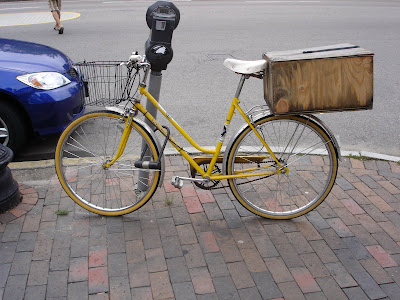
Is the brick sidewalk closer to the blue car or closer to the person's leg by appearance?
the blue car

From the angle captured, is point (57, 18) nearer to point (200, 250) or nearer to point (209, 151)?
point (209, 151)

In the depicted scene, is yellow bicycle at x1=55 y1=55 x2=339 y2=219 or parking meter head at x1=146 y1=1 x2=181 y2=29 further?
yellow bicycle at x1=55 y1=55 x2=339 y2=219

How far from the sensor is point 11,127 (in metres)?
4.68

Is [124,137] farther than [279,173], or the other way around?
[279,173]

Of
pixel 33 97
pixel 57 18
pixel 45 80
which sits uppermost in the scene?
pixel 57 18

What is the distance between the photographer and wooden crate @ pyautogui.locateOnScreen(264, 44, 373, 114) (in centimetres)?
321

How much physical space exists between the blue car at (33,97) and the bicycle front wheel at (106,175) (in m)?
0.60

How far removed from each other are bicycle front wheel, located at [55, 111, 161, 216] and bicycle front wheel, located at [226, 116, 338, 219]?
725mm

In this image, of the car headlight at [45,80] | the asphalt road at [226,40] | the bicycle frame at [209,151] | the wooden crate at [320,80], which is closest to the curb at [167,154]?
the asphalt road at [226,40]

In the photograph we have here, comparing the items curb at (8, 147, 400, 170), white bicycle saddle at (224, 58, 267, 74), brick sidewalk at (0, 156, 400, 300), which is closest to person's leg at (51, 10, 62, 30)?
curb at (8, 147, 400, 170)

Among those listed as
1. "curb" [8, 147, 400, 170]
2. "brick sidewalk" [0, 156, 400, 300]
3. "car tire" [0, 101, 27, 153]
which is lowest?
"brick sidewalk" [0, 156, 400, 300]

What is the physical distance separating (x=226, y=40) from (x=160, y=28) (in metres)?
7.02

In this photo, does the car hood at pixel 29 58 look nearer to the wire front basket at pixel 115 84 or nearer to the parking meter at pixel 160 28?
the wire front basket at pixel 115 84

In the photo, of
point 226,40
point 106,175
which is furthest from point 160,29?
point 226,40
